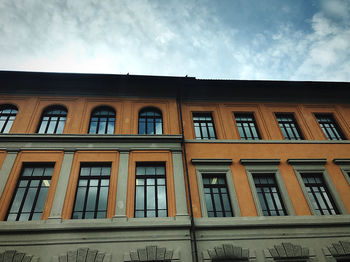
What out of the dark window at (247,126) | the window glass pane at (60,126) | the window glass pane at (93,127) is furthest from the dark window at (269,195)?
the window glass pane at (60,126)

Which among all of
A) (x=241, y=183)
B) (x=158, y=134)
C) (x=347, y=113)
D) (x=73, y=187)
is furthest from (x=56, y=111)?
(x=347, y=113)

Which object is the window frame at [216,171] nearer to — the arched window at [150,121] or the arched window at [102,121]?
the arched window at [150,121]

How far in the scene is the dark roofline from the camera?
1191 centimetres

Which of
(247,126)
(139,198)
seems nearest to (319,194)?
(247,126)

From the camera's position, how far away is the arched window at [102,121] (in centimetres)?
1111

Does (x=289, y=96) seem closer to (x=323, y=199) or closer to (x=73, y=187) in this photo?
(x=323, y=199)

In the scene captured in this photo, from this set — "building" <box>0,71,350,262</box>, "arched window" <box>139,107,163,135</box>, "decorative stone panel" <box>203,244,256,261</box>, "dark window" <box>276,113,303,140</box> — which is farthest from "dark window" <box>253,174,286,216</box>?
"arched window" <box>139,107,163,135</box>

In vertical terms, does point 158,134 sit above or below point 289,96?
below

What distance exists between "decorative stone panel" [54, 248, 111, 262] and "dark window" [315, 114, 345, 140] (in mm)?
12560

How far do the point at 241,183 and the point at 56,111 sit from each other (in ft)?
32.9

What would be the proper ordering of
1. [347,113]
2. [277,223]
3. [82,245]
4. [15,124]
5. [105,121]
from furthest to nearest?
[347,113] → [105,121] → [15,124] → [277,223] → [82,245]

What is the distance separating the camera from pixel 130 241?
25.7 feet

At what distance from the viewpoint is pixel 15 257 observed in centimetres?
724

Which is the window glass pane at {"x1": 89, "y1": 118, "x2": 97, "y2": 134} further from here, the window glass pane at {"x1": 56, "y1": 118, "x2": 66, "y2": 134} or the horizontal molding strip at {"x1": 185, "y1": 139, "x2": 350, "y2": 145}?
the horizontal molding strip at {"x1": 185, "y1": 139, "x2": 350, "y2": 145}
